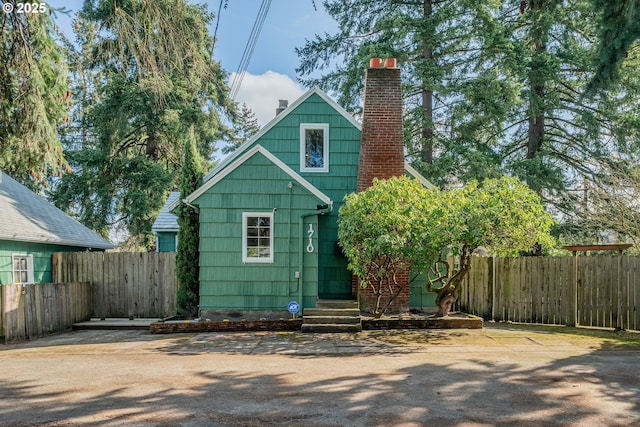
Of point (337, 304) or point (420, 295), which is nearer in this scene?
point (337, 304)

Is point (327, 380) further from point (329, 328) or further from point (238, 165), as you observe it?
point (238, 165)

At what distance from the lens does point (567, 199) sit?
60.5 feet

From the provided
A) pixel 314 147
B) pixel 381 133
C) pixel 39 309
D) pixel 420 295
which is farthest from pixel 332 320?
pixel 39 309

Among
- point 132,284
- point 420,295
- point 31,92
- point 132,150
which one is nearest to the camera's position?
point 31,92

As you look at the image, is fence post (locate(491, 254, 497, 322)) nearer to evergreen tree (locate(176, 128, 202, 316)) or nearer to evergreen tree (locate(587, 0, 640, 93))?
evergreen tree (locate(587, 0, 640, 93))

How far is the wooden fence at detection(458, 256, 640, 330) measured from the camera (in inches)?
429

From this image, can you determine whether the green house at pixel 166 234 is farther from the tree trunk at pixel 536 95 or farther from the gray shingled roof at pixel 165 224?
the tree trunk at pixel 536 95

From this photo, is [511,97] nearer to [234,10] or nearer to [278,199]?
[278,199]

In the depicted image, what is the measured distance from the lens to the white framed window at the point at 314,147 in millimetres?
14164

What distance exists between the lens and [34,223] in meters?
13.9

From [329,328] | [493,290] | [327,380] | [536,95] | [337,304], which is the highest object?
[536,95]

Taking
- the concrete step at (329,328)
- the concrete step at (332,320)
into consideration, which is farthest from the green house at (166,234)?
the concrete step at (329,328)

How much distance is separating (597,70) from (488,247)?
4184mm

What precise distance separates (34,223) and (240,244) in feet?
22.3
